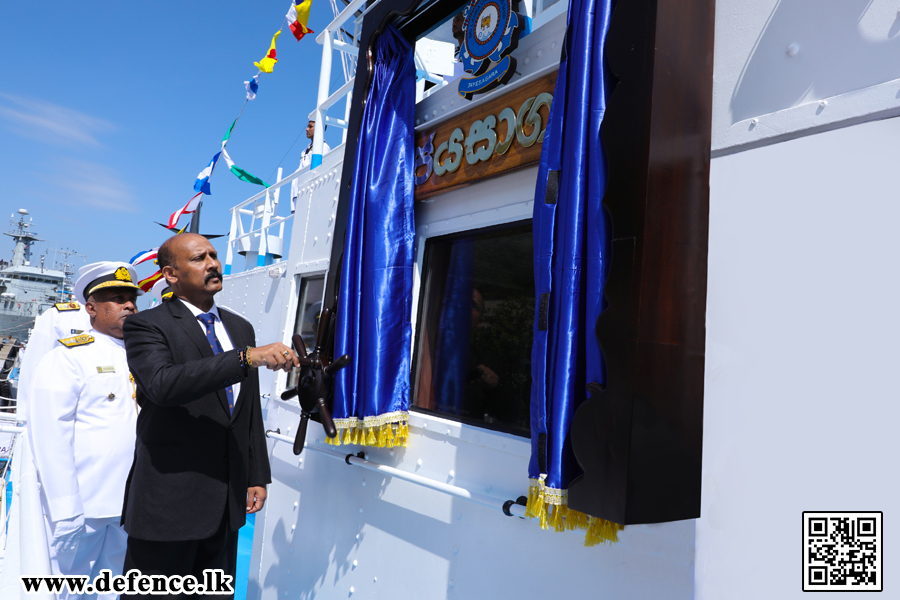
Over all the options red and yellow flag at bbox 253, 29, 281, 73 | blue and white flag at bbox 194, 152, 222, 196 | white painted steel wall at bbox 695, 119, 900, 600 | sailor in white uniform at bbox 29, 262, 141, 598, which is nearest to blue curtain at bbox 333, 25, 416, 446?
Result: sailor in white uniform at bbox 29, 262, 141, 598

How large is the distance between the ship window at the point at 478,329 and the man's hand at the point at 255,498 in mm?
848

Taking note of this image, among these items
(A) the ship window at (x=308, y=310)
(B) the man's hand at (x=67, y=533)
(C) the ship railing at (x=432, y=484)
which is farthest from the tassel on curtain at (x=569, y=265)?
(A) the ship window at (x=308, y=310)

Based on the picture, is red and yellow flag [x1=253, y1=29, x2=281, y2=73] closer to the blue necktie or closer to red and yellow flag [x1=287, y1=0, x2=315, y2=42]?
red and yellow flag [x1=287, y1=0, x2=315, y2=42]

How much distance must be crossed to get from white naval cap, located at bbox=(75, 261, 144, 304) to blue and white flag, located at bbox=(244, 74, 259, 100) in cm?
444

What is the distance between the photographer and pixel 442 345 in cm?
291

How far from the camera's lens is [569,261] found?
5.82 ft

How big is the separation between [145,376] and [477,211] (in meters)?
1.57

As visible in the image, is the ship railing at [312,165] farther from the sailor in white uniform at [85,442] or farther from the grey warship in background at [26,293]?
the grey warship in background at [26,293]

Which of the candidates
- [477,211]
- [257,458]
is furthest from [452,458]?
[477,211]

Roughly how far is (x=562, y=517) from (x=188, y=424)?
1510 millimetres

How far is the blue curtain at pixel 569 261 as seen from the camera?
172cm

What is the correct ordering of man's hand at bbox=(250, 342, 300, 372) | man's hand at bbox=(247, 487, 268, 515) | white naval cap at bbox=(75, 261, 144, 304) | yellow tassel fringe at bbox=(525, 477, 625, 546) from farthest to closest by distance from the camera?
white naval cap at bbox=(75, 261, 144, 304)
man's hand at bbox=(247, 487, 268, 515)
man's hand at bbox=(250, 342, 300, 372)
yellow tassel fringe at bbox=(525, 477, 625, 546)

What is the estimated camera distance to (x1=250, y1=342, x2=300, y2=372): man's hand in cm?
201

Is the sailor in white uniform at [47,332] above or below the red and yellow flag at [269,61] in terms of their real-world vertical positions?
below
